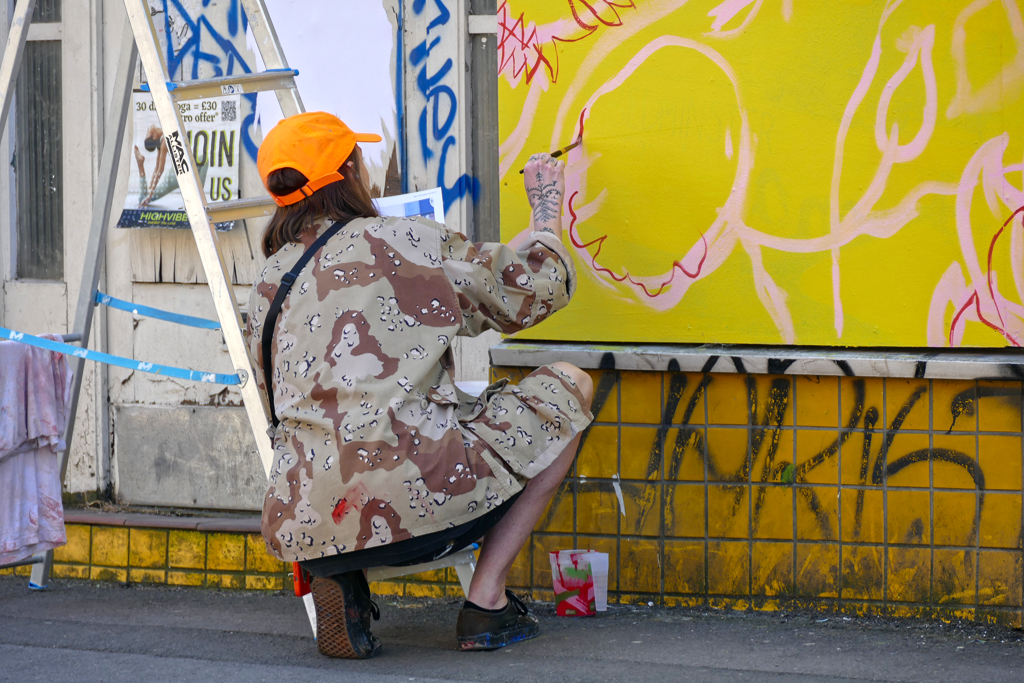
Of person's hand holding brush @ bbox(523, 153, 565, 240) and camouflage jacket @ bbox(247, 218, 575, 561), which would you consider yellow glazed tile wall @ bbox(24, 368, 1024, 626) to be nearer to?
person's hand holding brush @ bbox(523, 153, 565, 240)

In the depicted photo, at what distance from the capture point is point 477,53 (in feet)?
13.5

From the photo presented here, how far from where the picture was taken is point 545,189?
10.8ft

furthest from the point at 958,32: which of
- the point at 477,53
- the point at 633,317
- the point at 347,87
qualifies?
the point at 347,87

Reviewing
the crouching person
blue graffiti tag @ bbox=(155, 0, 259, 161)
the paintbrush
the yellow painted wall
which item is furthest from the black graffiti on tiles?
blue graffiti tag @ bbox=(155, 0, 259, 161)

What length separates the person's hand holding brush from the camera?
10.6ft

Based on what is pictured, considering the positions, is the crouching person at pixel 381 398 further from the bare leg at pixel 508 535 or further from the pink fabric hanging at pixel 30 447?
the pink fabric hanging at pixel 30 447

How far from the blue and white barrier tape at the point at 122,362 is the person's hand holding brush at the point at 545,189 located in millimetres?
1023

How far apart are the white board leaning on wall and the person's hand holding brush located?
3.35 feet

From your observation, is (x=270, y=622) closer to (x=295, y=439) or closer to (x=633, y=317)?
(x=295, y=439)

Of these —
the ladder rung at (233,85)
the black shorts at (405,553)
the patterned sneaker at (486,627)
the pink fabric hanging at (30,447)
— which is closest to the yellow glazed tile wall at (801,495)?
the patterned sneaker at (486,627)

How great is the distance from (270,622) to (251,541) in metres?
0.47

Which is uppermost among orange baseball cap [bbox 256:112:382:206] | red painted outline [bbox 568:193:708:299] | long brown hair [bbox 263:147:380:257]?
orange baseball cap [bbox 256:112:382:206]

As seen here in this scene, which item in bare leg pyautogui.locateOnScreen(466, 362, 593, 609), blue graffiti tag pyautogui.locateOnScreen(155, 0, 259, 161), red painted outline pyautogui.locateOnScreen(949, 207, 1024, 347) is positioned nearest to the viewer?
bare leg pyautogui.locateOnScreen(466, 362, 593, 609)

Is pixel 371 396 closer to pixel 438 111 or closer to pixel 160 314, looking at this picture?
pixel 160 314
